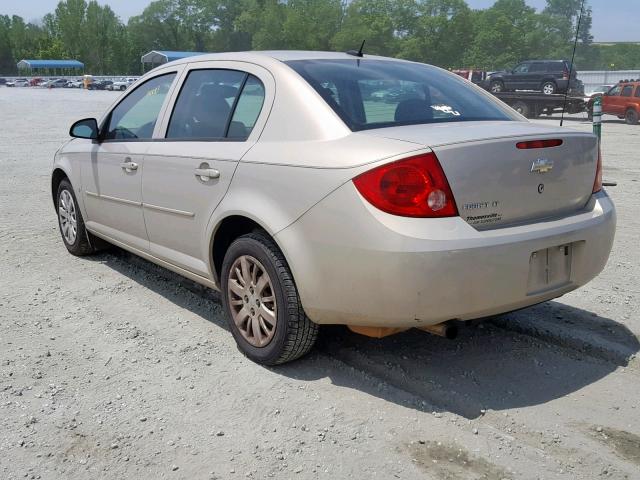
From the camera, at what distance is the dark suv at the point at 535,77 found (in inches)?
1332

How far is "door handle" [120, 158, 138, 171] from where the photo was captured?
4.64m

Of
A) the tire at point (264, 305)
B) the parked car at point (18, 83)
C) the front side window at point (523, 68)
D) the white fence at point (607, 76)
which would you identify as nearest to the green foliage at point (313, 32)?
the white fence at point (607, 76)

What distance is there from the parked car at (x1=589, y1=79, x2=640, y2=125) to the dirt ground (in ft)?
78.1

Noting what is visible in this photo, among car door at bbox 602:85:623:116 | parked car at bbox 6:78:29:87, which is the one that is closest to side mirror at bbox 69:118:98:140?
car door at bbox 602:85:623:116

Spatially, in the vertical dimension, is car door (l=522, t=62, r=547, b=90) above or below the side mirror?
below

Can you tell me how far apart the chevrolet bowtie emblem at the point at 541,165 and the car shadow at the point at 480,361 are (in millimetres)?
837

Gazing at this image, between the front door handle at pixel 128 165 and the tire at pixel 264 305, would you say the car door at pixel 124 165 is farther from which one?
the tire at pixel 264 305

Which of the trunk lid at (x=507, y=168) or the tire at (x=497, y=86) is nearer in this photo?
the trunk lid at (x=507, y=168)

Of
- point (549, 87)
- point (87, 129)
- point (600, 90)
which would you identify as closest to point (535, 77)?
point (549, 87)

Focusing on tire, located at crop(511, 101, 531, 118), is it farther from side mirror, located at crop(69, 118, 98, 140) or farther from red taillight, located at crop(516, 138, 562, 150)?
red taillight, located at crop(516, 138, 562, 150)

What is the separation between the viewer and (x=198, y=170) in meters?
4.00

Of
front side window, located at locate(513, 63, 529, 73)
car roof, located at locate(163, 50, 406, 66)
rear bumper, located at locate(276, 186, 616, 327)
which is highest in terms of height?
car roof, located at locate(163, 50, 406, 66)

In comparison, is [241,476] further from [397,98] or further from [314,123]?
[397,98]

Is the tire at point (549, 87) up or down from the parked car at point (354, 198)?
down
